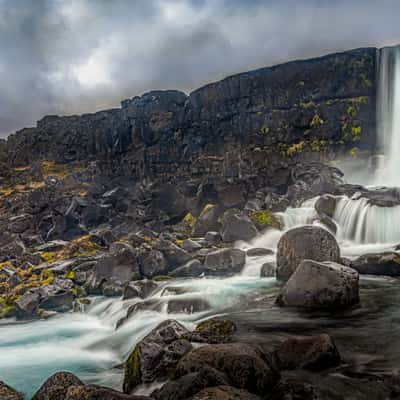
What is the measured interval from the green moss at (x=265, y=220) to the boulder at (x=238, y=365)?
27093 mm

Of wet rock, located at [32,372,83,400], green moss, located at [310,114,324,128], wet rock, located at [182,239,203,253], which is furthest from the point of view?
green moss, located at [310,114,324,128]

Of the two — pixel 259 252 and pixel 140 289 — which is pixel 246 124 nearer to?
pixel 259 252

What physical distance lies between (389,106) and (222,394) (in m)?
69.2

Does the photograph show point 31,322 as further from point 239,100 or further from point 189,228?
point 239,100

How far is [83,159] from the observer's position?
389ft

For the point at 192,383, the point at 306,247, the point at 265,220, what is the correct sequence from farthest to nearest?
the point at 265,220 → the point at 306,247 → the point at 192,383

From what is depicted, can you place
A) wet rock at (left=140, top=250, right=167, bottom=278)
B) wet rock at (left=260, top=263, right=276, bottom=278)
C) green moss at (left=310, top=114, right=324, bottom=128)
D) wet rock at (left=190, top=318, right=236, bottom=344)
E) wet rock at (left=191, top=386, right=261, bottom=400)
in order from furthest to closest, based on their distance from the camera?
1. green moss at (left=310, top=114, right=324, bottom=128)
2. wet rock at (left=140, top=250, right=167, bottom=278)
3. wet rock at (left=260, top=263, right=276, bottom=278)
4. wet rock at (left=190, top=318, right=236, bottom=344)
5. wet rock at (left=191, top=386, right=261, bottom=400)

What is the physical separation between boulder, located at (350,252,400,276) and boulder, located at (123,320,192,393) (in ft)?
43.7

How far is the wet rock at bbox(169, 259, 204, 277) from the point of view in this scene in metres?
25.1

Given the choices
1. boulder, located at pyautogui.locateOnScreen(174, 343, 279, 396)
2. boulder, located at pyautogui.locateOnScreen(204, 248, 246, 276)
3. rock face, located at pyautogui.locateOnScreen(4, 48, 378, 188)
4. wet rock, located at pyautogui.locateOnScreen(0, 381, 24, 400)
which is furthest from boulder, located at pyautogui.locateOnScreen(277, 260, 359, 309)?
rock face, located at pyautogui.locateOnScreen(4, 48, 378, 188)

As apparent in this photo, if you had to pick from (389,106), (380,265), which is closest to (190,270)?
(380,265)

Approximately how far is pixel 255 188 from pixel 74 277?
3192 cm

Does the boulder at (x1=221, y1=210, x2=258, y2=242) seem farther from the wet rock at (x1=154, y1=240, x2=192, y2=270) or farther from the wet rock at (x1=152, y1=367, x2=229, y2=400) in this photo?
the wet rock at (x1=152, y1=367, x2=229, y2=400)

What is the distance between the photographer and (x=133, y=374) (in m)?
9.09
